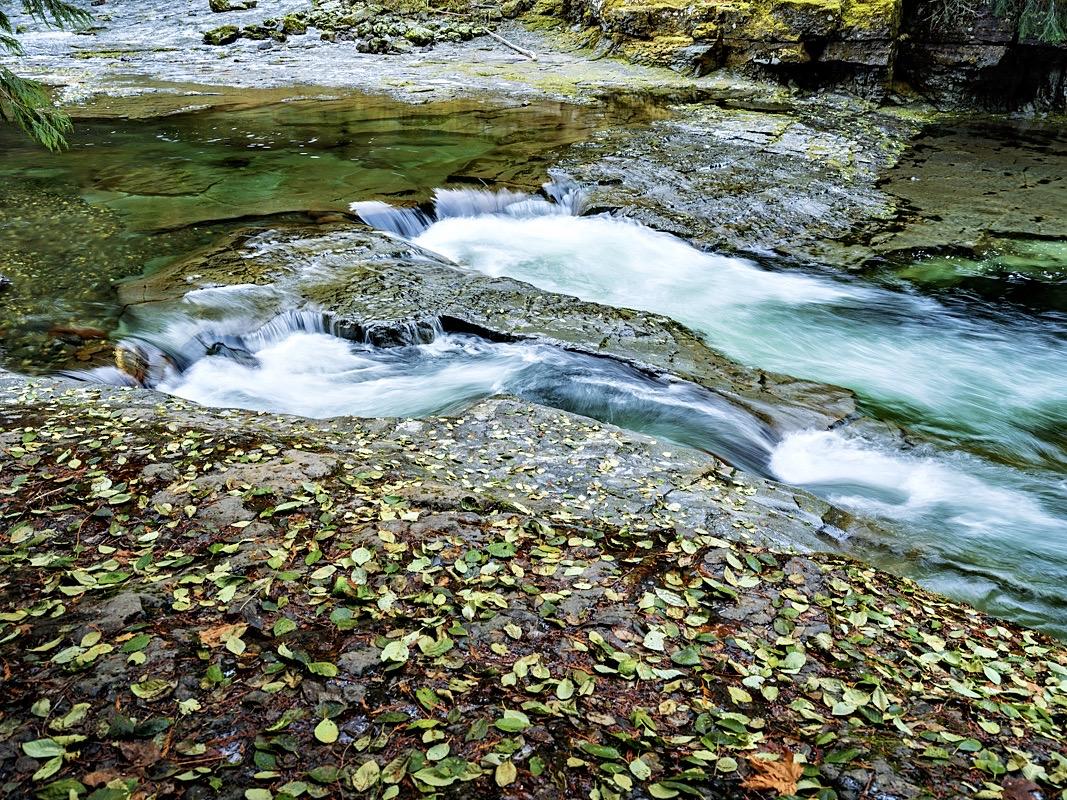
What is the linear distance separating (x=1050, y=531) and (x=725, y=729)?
14.0 feet

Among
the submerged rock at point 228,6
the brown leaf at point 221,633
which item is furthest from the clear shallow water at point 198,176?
the submerged rock at point 228,6

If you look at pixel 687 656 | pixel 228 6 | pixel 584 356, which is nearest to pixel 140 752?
pixel 687 656

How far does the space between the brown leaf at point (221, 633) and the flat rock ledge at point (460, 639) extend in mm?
21

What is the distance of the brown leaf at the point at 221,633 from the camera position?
142 inches

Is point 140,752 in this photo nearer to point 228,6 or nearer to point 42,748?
point 42,748

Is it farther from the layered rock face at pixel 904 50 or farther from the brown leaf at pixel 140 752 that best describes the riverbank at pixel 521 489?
the layered rock face at pixel 904 50

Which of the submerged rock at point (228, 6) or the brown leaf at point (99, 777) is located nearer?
the brown leaf at point (99, 777)

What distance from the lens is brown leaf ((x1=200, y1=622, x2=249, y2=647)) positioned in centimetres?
360

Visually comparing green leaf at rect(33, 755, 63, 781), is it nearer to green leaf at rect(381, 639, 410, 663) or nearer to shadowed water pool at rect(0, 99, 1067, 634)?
green leaf at rect(381, 639, 410, 663)

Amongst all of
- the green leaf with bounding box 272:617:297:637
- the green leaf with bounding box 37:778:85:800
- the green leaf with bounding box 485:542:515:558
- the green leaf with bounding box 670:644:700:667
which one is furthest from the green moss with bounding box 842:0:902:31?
the green leaf with bounding box 37:778:85:800

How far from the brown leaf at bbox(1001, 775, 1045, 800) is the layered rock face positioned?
18748 millimetres

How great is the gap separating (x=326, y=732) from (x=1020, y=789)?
2954 mm

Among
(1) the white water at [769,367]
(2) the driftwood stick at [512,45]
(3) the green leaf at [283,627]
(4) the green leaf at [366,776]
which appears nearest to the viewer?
(4) the green leaf at [366,776]

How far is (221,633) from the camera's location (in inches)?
144
